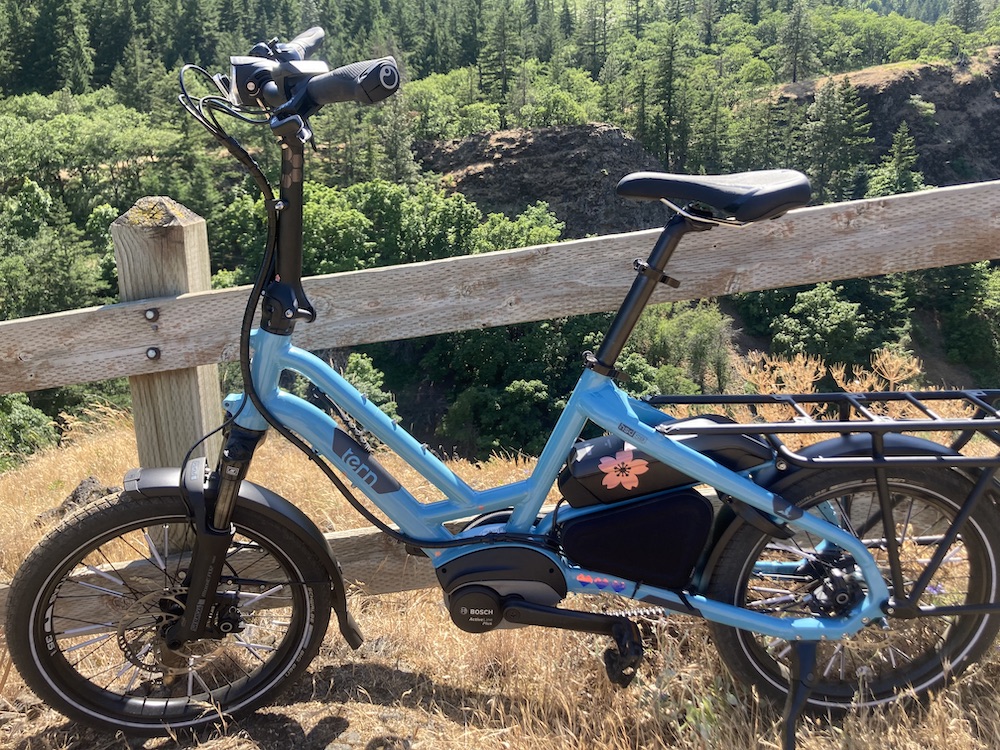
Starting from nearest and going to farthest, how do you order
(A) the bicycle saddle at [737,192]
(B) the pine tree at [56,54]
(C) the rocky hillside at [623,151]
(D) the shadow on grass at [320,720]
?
(A) the bicycle saddle at [737,192] → (D) the shadow on grass at [320,720] → (C) the rocky hillside at [623,151] → (B) the pine tree at [56,54]

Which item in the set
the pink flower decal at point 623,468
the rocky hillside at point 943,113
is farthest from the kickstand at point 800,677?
the rocky hillside at point 943,113

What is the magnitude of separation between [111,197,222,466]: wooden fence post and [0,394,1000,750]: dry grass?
0.86 metres

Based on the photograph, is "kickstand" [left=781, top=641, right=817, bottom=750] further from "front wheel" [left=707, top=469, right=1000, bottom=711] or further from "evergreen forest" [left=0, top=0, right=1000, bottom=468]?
"evergreen forest" [left=0, top=0, right=1000, bottom=468]

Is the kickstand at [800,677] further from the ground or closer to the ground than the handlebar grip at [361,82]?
closer to the ground

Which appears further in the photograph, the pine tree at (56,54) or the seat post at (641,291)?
the pine tree at (56,54)

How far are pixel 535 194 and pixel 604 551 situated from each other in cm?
5659

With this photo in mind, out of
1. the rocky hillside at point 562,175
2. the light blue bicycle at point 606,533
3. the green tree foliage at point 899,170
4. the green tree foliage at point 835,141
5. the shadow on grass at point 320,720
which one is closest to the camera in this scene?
the light blue bicycle at point 606,533

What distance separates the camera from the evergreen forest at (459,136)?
1550 inches

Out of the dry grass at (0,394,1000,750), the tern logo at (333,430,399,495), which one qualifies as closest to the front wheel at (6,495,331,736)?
the dry grass at (0,394,1000,750)

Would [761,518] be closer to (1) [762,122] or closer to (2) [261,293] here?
(2) [261,293]

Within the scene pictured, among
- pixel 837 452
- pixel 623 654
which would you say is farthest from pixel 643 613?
pixel 837 452

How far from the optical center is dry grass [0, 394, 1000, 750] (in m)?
2.31

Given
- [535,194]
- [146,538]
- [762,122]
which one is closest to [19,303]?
[535,194]

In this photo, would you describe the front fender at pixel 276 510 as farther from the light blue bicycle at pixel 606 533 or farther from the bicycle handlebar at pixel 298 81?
the bicycle handlebar at pixel 298 81
